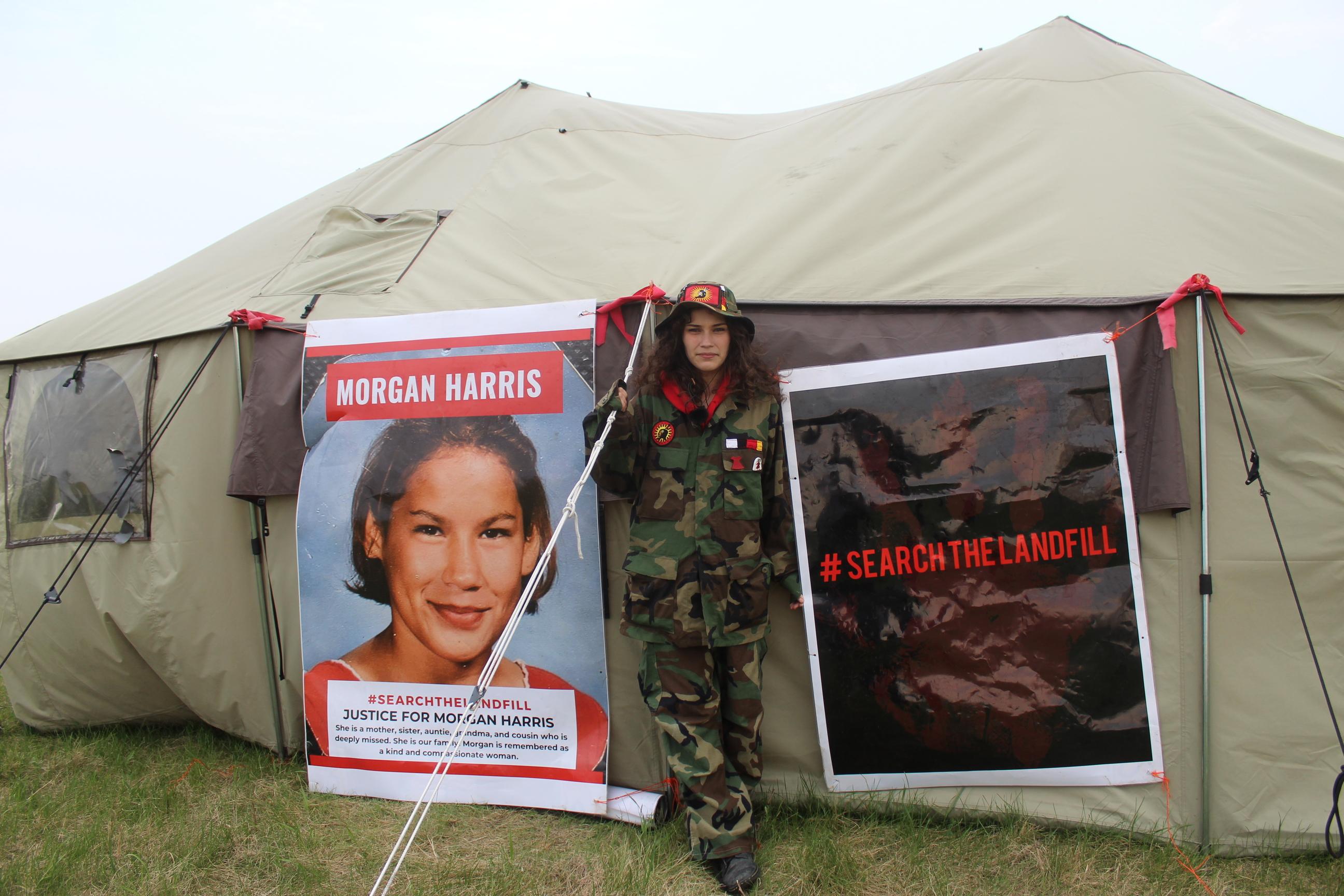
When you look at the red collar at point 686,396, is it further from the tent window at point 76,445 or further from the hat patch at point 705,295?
the tent window at point 76,445

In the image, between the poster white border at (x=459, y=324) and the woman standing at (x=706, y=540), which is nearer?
the woman standing at (x=706, y=540)

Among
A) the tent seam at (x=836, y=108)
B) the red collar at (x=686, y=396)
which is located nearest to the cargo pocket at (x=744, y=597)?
the red collar at (x=686, y=396)

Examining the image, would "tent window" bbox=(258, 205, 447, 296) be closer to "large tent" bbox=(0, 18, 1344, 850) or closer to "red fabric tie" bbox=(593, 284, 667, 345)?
"large tent" bbox=(0, 18, 1344, 850)

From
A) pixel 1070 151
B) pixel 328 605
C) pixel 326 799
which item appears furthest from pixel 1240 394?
pixel 326 799

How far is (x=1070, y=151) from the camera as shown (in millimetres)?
3463

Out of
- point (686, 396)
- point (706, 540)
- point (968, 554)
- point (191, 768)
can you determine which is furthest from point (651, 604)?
point (191, 768)

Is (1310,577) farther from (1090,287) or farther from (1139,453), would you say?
(1090,287)

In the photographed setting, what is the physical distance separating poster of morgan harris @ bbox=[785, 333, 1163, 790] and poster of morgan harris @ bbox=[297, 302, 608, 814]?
2.96 feet

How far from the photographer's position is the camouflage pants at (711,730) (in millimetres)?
2791

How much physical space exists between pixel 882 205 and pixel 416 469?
2.14 m

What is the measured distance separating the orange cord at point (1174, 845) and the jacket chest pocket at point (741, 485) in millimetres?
1559

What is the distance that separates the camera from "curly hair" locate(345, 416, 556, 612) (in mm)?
3338

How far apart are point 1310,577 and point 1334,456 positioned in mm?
398

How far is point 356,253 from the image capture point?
13.5ft
